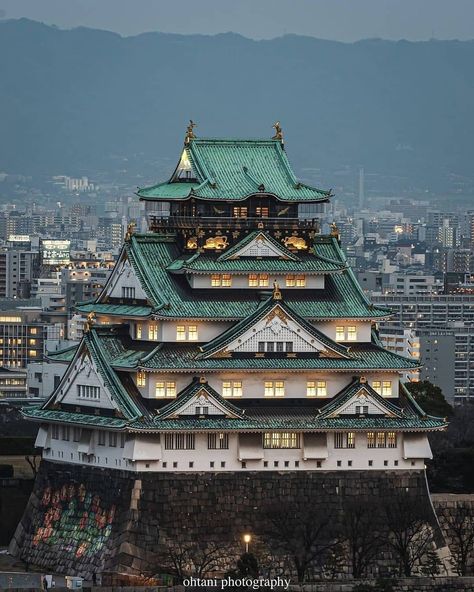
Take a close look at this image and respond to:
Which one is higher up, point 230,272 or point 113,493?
point 230,272

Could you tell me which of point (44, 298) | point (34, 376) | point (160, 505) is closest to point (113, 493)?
point (160, 505)

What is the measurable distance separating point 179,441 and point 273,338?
3.64 metres

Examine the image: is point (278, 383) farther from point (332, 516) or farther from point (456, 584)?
point (456, 584)

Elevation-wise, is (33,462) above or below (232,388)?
below

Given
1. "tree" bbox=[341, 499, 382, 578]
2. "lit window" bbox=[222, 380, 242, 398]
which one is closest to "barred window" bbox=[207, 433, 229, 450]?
"lit window" bbox=[222, 380, 242, 398]

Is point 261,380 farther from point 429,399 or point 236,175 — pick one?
point 429,399

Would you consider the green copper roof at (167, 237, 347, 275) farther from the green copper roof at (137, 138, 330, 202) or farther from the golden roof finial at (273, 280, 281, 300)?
the green copper roof at (137, 138, 330, 202)

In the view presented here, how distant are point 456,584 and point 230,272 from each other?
10.6 m

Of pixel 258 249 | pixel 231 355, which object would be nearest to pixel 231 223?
pixel 258 249

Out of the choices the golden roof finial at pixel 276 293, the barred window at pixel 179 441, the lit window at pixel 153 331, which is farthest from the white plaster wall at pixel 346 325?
the barred window at pixel 179 441

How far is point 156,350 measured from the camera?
227 ft

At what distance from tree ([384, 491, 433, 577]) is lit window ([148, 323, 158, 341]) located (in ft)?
22.3

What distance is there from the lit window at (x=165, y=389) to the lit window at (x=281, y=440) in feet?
7.97

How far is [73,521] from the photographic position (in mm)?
69375
